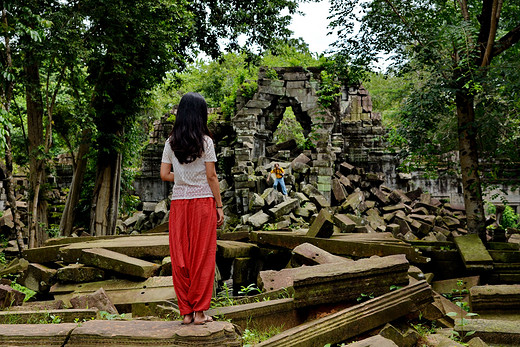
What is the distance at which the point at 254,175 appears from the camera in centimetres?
1161

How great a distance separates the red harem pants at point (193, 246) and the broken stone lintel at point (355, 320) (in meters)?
0.66

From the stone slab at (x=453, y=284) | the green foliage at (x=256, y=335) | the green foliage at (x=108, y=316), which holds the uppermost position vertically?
the green foliage at (x=108, y=316)

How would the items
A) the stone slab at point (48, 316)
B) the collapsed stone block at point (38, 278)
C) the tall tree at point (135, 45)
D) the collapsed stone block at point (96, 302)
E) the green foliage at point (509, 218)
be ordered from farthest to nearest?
Answer: the green foliage at point (509, 218) → the tall tree at point (135, 45) → the collapsed stone block at point (38, 278) → the collapsed stone block at point (96, 302) → the stone slab at point (48, 316)

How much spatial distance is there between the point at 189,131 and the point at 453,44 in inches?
179

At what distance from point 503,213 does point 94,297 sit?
1355 centimetres

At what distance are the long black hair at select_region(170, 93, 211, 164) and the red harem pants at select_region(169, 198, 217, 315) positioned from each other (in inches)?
15.2

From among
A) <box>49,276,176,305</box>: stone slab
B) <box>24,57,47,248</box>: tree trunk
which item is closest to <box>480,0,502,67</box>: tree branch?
<box>49,276,176,305</box>: stone slab

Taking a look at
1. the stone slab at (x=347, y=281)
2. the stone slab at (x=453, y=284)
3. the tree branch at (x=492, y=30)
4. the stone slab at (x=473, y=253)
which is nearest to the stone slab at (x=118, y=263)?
the stone slab at (x=347, y=281)

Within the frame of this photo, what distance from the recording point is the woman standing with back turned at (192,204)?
9.91 feet

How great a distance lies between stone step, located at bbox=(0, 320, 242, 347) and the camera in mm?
2535

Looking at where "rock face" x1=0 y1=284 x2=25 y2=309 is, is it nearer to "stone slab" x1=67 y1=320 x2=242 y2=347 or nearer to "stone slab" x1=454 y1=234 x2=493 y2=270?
"stone slab" x1=67 y1=320 x2=242 y2=347

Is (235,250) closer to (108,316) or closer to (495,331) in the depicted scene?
(108,316)

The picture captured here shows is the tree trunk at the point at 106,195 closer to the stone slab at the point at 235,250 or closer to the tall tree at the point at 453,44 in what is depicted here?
the stone slab at the point at 235,250

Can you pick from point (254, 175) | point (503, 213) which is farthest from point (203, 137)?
point (503, 213)
